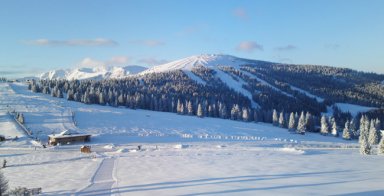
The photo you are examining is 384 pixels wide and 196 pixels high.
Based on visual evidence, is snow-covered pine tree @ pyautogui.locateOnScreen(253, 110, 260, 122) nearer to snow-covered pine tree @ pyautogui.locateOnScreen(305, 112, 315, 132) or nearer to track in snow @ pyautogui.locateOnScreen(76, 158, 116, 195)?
snow-covered pine tree @ pyautogui.locateOnScreen(305, 112, 315, 132)

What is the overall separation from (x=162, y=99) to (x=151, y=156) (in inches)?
3573

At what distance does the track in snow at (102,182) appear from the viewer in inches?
1104

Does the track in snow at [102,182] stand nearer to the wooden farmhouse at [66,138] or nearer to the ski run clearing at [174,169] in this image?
the ski run clearing at [174,169]

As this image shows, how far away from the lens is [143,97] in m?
138

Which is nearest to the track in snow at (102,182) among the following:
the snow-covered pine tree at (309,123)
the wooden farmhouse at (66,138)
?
the wooden farmhouse at (66,138)

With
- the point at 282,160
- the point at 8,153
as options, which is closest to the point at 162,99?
the point at 8,153

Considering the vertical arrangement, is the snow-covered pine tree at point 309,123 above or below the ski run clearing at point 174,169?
above

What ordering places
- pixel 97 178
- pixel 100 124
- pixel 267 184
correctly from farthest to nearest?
pixel 100 124 < pixel 97 178 < pixel 267 184

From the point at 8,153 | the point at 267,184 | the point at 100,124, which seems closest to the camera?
the point at 267,184

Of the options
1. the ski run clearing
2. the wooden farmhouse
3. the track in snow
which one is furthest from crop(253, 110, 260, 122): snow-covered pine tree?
the track in snow

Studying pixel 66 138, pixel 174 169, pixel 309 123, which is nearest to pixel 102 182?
pixel 174 169

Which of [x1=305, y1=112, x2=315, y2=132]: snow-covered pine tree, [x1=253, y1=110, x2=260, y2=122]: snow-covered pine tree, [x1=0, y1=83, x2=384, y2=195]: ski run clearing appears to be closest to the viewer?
[x1=0, y1=83, x2=384, y2=195]: ski run clearing

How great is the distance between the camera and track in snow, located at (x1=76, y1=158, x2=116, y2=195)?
28.0 m

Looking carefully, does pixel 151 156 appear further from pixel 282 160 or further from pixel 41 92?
pixel 41 92
